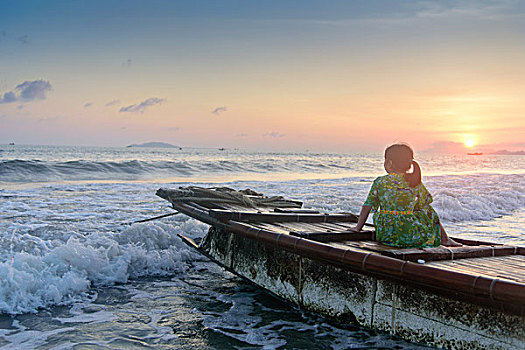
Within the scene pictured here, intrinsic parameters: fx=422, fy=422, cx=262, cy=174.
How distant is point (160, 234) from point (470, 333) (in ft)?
19.2

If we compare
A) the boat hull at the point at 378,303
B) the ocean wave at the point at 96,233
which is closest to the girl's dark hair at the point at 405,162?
the boat hull at the point at 378,303

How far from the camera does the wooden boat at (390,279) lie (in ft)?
9.60

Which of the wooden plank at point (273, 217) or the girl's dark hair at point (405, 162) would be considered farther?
the wooden plank at point (273, 217)

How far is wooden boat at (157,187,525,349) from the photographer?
293 centimetres

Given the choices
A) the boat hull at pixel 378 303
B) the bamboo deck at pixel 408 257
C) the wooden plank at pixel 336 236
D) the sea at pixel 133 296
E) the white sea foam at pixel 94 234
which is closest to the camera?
the bamboo deck at pixel 408 257

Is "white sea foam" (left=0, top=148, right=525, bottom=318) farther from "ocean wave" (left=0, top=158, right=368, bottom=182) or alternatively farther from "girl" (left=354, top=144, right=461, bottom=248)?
"ocean wave" (left=0, top=158, right=368, bottom=182)

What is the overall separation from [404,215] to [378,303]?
923 millimetres

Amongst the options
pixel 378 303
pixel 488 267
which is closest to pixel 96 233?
pixel 378 303

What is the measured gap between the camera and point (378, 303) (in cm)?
367

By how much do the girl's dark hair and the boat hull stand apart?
43.6 inches

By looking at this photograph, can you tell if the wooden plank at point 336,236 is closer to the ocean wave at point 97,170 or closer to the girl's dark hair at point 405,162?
the girl's dark hair at point 405,162

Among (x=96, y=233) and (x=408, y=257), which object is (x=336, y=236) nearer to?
(x=408, y=257)

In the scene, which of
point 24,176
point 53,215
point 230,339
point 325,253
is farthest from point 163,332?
point 24,176

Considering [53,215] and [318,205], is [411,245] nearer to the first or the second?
[53,215]
